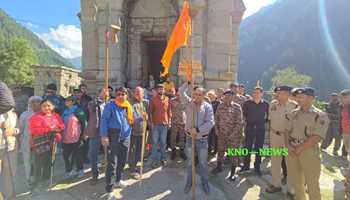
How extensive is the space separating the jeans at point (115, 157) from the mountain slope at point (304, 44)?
76.6 m

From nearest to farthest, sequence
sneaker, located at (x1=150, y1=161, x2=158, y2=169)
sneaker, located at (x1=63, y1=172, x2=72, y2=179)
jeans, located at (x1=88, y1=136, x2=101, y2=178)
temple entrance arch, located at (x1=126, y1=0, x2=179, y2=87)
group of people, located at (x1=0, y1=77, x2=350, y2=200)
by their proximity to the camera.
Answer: group of people, located at (x1=0, y1=77, x2=350, y2=200)
jeans, located at (x1=88, y1=136, x2=101, y2=178)
sneaker, located at (x1=63, y1=172, x2=72, y2=179)
sneaker, located at (x1=150, y1=161, x2=158, y2=169)
temple entrance arch, located at (x1=126, y1=0, x2=179, y2=87)

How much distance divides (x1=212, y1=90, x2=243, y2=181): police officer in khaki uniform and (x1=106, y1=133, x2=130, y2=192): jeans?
2.07 m

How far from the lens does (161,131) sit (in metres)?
7.96

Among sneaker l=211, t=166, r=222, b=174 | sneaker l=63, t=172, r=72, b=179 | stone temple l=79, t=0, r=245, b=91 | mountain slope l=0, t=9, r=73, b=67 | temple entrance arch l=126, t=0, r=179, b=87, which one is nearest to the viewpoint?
sneaker l=63, t=172, r=72, b=179

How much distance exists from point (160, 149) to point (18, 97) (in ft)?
23.4

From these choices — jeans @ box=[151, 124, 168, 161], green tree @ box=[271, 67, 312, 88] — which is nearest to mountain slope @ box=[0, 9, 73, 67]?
green tree @ box=[271, 67, 312, 88]

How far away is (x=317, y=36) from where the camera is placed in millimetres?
93562

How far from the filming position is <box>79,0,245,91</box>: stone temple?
10.9 meters

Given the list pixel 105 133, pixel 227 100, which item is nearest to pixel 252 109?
pixel 227 100

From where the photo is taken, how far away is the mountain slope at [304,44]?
264 ft

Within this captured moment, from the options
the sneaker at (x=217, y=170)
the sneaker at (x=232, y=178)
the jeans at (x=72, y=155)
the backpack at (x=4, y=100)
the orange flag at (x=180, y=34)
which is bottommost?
the sneaker at (x=232, y=178)

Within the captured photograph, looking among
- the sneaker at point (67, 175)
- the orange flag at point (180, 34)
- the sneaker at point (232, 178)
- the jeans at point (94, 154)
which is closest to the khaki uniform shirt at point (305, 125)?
the sneaker at point (232, 178)

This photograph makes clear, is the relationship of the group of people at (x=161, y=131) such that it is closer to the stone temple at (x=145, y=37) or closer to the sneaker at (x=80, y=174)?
the sneaker at (x=80, y=174)

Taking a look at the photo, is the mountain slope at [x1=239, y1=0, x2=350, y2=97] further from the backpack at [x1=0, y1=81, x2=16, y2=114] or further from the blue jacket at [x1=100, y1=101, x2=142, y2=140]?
the backpack at [x1=0, y1=81, x2=16, y2=114]
